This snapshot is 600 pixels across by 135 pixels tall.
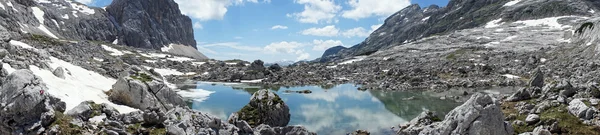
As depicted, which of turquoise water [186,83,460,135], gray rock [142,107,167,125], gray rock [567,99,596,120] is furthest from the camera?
turquoise water [186,83,460,135]

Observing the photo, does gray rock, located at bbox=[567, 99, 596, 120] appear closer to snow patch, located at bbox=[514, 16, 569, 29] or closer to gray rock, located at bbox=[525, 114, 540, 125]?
gray rock, located at bbox=[525, 114, 540, 125]

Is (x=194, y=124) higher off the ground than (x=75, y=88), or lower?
lower

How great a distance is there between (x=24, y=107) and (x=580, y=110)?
38685 millimetres

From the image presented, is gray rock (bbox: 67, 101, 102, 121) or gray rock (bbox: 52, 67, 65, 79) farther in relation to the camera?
gray rock (bbox: 52, 67, 65, 79)

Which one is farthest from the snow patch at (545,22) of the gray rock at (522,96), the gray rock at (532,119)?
the gray rock at (532,119)

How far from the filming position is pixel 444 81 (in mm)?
88312

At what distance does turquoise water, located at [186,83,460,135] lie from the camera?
46500mm

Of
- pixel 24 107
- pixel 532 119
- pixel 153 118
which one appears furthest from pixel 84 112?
pixel 532 119

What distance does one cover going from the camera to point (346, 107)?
61938mm

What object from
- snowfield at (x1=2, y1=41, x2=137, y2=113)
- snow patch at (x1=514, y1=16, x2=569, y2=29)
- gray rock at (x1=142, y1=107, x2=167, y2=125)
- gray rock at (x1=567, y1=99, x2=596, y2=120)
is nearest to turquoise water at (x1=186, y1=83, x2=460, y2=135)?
gray rock at (x1=567, y1=99, x2=596, y2=120)

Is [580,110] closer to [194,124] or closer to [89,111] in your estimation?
[194,124]

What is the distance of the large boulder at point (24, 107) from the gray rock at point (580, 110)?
3684cm

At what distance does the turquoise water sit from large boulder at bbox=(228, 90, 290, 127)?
3.46 m

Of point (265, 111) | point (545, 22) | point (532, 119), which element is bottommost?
point (532, 119)
